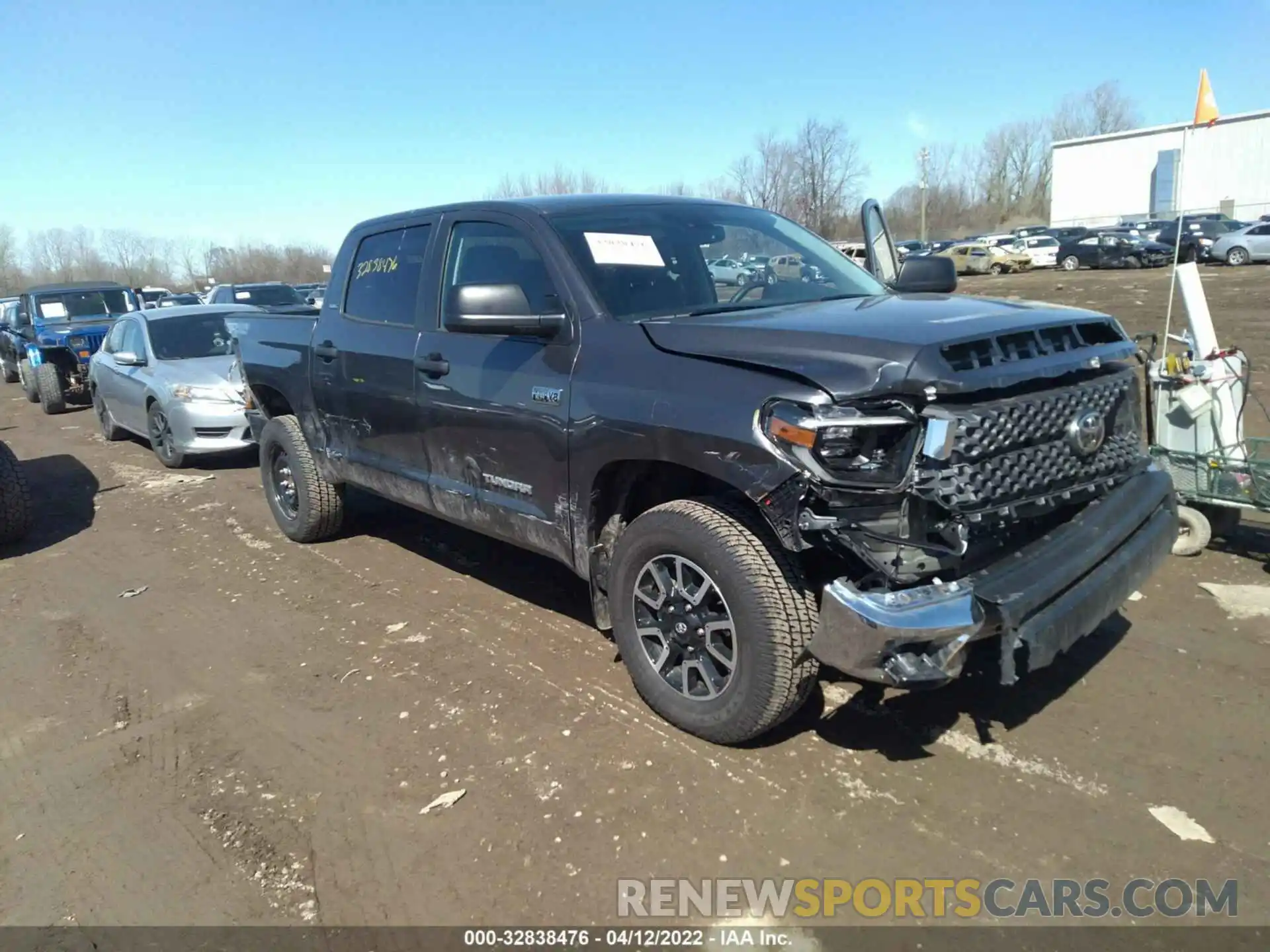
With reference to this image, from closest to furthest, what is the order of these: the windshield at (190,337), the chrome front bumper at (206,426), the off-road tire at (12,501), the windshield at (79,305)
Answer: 1. the off-road tire at (12,501)
2. the chrome front bumper at (206,426)
3. the windshield at (190,337)
4. the windshield at (79,305)

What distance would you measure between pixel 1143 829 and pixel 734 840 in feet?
4.23

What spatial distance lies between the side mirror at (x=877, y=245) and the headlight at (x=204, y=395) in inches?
259

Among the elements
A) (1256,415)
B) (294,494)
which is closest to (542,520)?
(294,494)

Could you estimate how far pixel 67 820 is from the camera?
3213 millimetres

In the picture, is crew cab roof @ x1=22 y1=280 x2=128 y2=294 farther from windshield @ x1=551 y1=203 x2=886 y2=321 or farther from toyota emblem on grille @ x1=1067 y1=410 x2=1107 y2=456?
toyota emblem on grille @ x1=1067 y1=410 x2=1107 y2=456

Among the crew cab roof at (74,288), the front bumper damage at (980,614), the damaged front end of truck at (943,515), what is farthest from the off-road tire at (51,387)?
the front bumper damage at (980,614)

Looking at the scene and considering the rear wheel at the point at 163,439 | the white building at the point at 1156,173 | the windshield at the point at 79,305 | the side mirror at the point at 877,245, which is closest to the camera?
the side mirror at the point at 877,245

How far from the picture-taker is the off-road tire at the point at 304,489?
5941 millimetres

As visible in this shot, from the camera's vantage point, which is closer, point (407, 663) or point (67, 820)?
point (67, 820)

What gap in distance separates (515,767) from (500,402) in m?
1.56

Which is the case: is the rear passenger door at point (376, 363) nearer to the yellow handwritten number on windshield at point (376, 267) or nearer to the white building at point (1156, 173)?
the yellow handwritten number on windshield at point (376, 267)

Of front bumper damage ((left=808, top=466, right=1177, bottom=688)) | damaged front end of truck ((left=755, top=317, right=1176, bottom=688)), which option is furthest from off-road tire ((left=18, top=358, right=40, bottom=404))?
front bumper damage ((left=808, top=466, right=1177, bottom=688))

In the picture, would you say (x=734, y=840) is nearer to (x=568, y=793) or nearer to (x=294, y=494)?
(x=568, y=793)

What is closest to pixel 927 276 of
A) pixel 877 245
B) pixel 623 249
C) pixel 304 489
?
pixel 877 245
